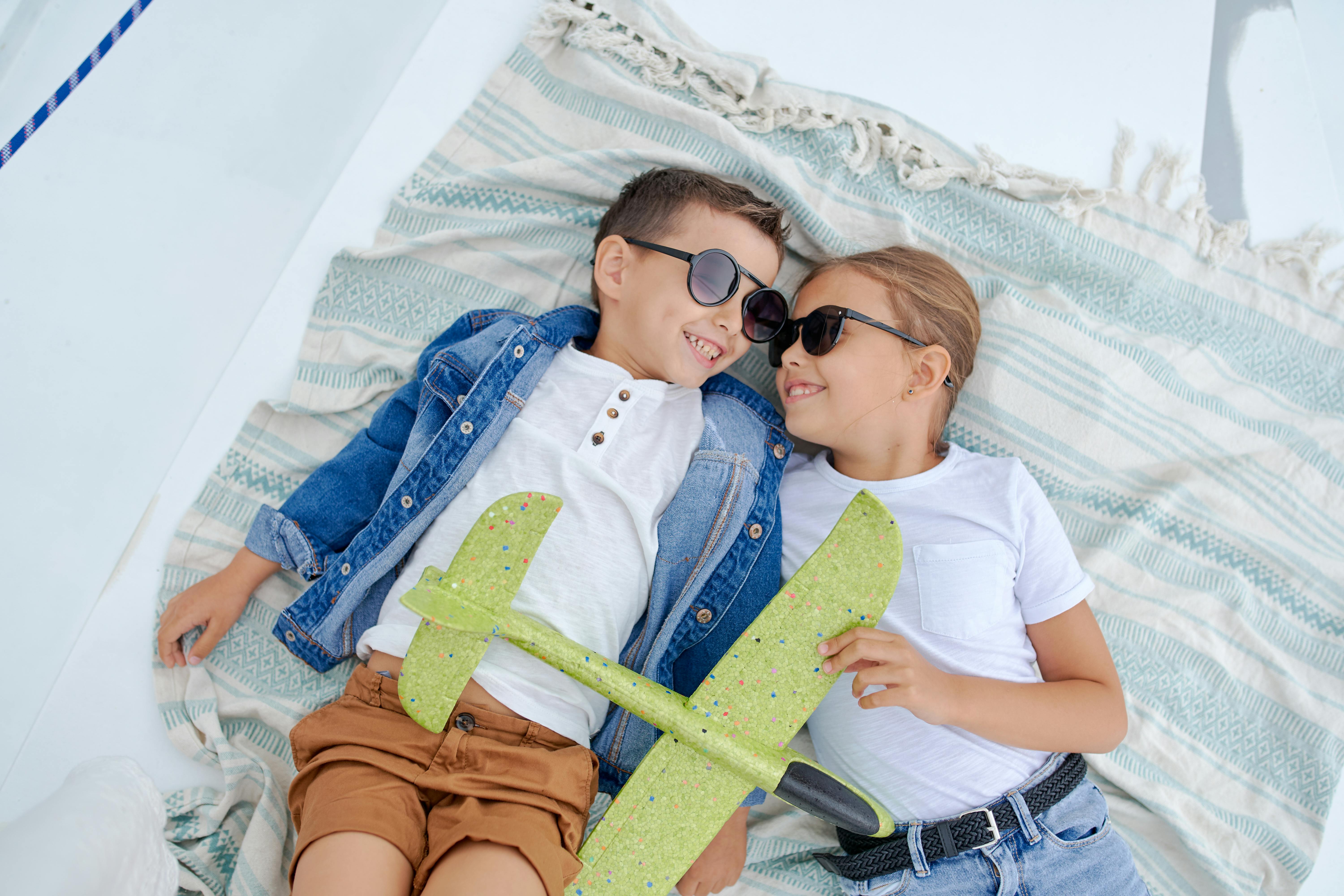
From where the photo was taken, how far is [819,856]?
5.04 feet

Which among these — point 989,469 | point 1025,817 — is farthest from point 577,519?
point 1025,817

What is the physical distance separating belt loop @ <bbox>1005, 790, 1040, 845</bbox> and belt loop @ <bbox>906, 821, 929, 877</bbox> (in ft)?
0.54

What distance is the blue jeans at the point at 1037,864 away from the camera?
1.33 m

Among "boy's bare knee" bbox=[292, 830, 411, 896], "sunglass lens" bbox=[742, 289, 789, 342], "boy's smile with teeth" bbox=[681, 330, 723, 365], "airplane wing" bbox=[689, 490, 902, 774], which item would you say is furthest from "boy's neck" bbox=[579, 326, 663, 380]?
"boy's bare knee" bbox=[292, 830, 411, 896]

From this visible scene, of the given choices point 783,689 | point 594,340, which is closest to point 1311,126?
point 594,340

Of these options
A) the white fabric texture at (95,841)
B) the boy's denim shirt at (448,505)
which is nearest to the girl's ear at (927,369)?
the boy's denim shirt at (448,505)

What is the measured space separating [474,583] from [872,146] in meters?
1.34

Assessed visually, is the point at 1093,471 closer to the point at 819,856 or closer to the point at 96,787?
the point at 819,856

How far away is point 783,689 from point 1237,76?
2.01m

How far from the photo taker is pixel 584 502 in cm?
145

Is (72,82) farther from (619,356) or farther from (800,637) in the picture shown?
(800,637)

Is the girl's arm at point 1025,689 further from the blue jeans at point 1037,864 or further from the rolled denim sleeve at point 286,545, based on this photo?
the rolled denim sleeve at point 286,545

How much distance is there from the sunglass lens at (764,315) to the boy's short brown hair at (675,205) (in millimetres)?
143

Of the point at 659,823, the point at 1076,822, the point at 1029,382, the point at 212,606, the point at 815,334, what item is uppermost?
the point at 1029,382
